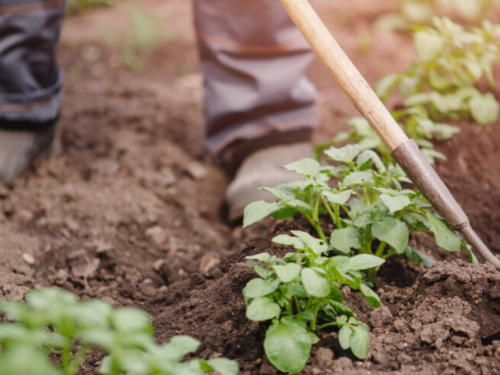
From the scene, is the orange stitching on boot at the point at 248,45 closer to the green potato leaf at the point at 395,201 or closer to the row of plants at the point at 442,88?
the row of plants at the point at 442,88

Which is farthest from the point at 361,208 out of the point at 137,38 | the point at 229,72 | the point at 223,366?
the point at 137,38

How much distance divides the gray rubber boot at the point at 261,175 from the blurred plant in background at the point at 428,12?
2013mm

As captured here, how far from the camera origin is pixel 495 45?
6.62 feet

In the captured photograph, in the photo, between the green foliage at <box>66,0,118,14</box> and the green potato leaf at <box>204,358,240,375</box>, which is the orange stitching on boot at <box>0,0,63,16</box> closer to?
the green potato leaf at <box>204,358,240,375</box>

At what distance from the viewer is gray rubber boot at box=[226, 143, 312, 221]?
216cm

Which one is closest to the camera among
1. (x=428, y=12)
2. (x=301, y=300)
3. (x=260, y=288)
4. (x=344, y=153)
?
(x=260, y=288)

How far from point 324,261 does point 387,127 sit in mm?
505

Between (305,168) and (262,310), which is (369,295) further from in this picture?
(305,168)

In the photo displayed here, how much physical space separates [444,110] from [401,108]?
0.78ft

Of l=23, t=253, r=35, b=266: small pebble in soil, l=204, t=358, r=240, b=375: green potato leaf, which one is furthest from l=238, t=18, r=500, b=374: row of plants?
l=23, t=253, r=35, b=266: small pebble in soil

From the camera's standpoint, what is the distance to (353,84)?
1427 mm

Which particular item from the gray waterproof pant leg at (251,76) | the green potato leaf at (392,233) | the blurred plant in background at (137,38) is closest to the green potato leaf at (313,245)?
the green potato leaf at (392,233)

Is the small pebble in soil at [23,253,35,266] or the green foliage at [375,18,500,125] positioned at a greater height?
the green foliage at [375,18,500,125]

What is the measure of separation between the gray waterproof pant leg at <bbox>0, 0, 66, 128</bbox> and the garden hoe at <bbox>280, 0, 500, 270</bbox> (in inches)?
45.6
